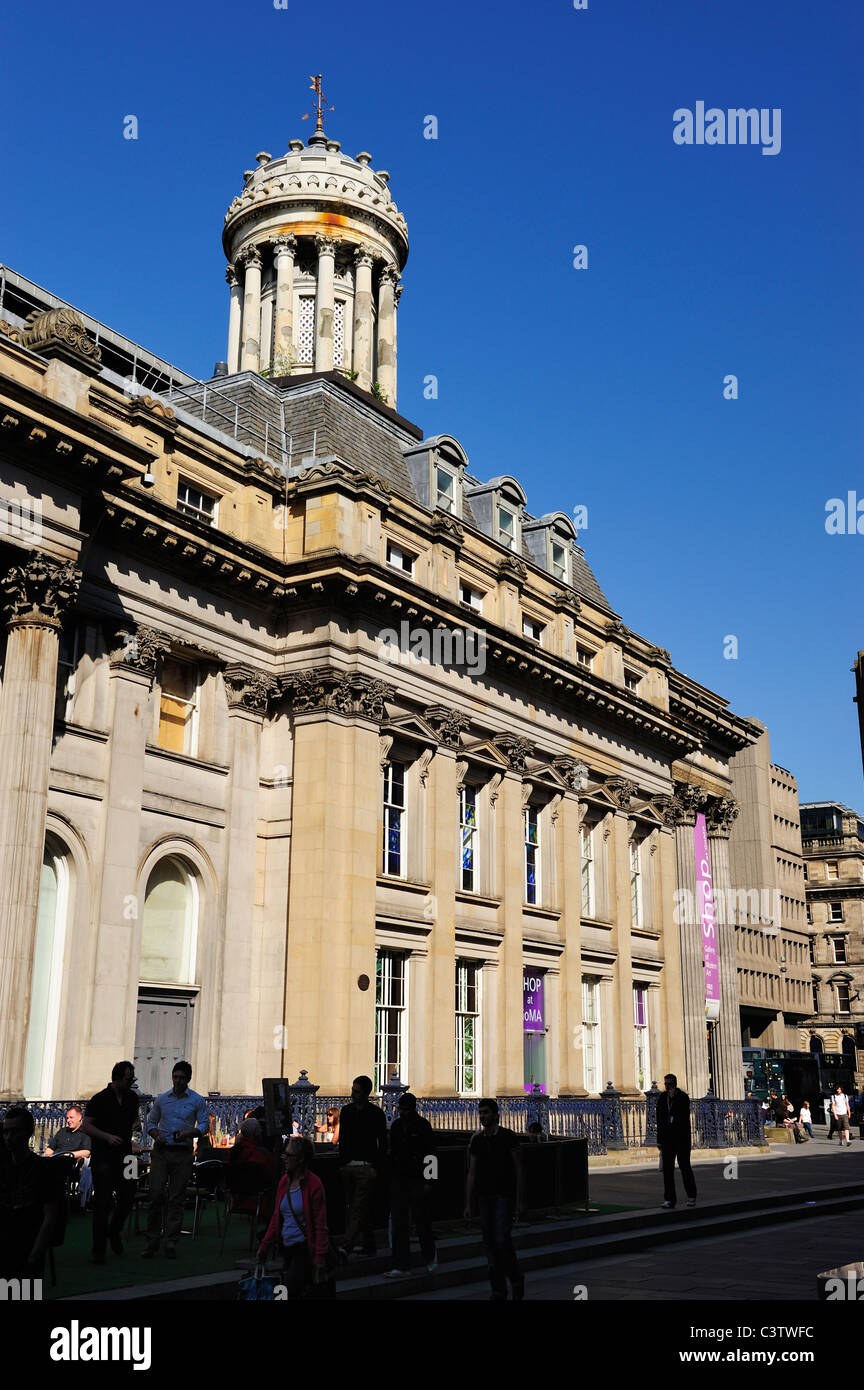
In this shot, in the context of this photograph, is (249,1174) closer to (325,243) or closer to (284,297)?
(284,297)

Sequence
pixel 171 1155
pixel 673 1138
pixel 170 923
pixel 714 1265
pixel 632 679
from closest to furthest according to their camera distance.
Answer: pixel 171 1155 → pixel 714 1265 → pixel 673 1138 → pixel 170 923 → pixel 632 679

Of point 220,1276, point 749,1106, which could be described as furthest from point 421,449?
point 220,1276

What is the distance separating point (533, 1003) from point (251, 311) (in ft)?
82.8

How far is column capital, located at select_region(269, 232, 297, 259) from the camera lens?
44.5 m

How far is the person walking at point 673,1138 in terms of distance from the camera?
66.1 feet

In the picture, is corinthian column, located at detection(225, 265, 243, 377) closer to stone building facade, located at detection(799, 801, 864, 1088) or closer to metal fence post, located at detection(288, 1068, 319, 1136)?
metal fence post, located at detection(288, 1068, 319, 1136)

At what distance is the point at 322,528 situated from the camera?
98.6ft

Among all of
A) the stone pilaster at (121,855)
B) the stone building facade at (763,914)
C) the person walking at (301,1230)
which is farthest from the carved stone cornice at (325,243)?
the stone building facade at (763,914)

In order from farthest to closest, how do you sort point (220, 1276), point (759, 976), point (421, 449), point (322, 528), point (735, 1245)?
point (759, 976) → point (421, 449) → point (322, 528) → point (735, 1245) → point (220, 1276)

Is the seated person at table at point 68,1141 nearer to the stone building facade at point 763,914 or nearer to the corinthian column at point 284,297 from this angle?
the corinthian column at point 284,297

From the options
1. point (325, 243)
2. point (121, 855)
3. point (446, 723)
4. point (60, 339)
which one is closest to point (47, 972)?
point (121, 855)

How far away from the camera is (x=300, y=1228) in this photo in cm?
1000

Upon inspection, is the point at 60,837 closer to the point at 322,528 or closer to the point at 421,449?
the point at 322,528
